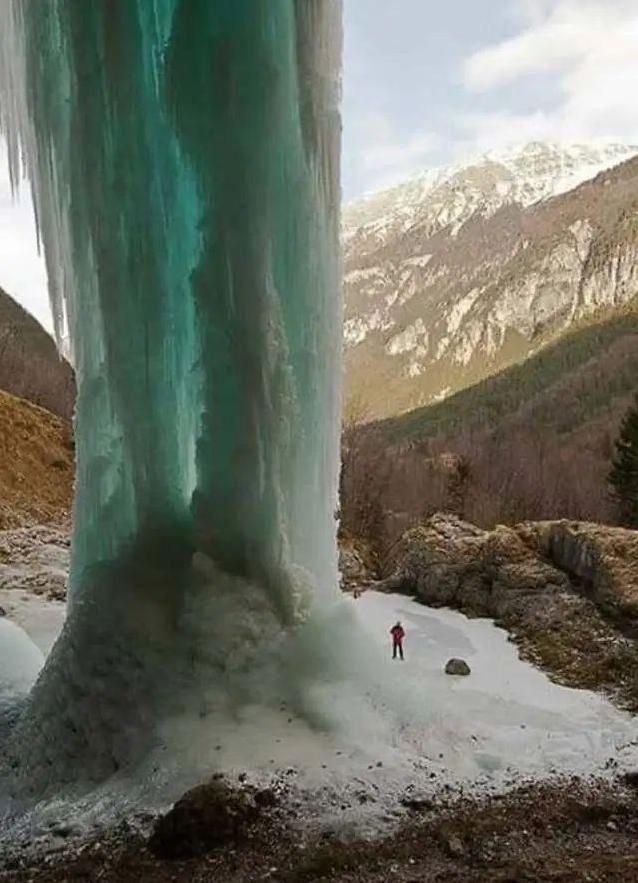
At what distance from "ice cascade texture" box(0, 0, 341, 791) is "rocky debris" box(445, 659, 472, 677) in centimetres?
723

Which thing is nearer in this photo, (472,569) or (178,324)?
(178,324)

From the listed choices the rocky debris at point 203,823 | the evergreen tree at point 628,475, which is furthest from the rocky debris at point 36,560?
the evergreen tree at point 628,475

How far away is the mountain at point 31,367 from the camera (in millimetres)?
71875

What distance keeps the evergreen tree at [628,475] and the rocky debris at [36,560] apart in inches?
1214

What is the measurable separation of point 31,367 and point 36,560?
5397 centimetres

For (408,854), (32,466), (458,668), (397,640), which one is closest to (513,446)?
(32,466)

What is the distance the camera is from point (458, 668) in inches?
749

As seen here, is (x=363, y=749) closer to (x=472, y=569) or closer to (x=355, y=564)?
(x=472, y=569)

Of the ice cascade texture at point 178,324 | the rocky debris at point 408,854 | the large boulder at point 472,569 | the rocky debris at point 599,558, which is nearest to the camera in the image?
the rocky debris at point 408,854

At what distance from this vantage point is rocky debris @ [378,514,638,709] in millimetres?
19281

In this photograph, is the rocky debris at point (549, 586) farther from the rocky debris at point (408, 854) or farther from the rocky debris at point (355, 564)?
the rocky debris at point (408, 854)

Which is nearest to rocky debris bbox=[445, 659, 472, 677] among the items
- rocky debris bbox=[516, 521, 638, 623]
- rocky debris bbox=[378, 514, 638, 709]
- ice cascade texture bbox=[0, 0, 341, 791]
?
rocky debris bbox=[378, 514, 638, 709]

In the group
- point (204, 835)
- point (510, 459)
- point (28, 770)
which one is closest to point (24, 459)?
point (28, 770)

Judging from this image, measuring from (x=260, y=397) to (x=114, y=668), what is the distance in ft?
14.2
